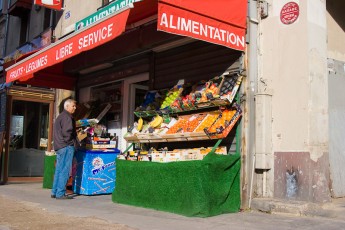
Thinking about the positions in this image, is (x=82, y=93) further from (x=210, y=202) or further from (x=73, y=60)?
(x=210, y=202)

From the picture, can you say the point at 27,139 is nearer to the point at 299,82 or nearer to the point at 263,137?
the point at 263,137

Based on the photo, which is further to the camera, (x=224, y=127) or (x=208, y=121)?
(x=208, y=121)

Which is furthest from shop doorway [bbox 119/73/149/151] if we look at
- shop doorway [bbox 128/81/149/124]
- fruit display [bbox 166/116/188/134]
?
fruit display [bbox 166/116/188/134]

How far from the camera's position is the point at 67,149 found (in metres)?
7.29

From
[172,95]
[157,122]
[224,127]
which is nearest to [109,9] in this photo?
[172,95]

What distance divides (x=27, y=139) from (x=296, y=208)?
325 inches

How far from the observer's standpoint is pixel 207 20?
17.9 ft

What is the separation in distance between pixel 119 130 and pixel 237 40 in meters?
4.34

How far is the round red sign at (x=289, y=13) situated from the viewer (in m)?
5.90

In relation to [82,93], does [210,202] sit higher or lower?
lower

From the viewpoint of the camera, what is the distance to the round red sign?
19.4ft

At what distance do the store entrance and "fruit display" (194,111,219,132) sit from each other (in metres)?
6.42

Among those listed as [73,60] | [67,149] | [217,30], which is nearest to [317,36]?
[217,30]

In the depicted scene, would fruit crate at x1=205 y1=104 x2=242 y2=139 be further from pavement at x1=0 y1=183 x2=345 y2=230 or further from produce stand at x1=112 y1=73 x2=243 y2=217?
pavement at x1=0 y1=183 x2=345 y2=230
